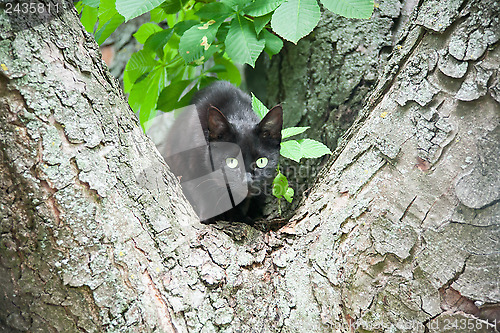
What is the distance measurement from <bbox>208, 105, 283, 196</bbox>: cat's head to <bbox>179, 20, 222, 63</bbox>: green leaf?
1.24 feet

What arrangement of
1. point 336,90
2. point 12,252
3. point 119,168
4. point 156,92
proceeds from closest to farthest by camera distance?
1. point 12,252
2. point 119,168
3. point 156,92
4. point 336,90

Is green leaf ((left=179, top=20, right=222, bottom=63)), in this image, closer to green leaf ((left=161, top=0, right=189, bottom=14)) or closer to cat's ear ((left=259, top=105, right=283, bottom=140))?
green leaf ((left=161, top=0, right=189, bottom=14))

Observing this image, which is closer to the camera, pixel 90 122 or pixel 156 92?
pixel 90 122

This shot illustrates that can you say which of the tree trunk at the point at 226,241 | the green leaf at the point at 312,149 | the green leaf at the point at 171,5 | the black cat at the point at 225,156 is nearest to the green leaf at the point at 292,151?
the green leaf at the point at 312,149

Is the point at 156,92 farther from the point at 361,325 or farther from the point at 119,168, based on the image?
the point at 361,325

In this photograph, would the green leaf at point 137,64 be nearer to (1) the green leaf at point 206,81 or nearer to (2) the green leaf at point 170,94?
(2) the green leaf at point 170,94

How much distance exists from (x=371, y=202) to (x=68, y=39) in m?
0.94

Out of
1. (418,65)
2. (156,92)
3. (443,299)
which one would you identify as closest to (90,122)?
(156,92)

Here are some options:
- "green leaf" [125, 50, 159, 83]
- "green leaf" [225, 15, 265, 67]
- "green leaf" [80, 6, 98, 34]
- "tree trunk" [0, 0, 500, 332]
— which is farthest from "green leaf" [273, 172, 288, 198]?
"green leaf" [80, 6, 98, 34]

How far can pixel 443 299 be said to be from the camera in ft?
3.15

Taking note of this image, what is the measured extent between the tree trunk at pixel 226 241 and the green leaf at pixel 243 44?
416mm

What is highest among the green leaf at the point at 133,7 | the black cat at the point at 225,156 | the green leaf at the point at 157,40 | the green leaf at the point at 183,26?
the green leaf at the point at 133,7

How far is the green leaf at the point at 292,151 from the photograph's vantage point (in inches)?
49.4

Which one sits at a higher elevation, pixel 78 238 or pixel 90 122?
pixel 90 122
